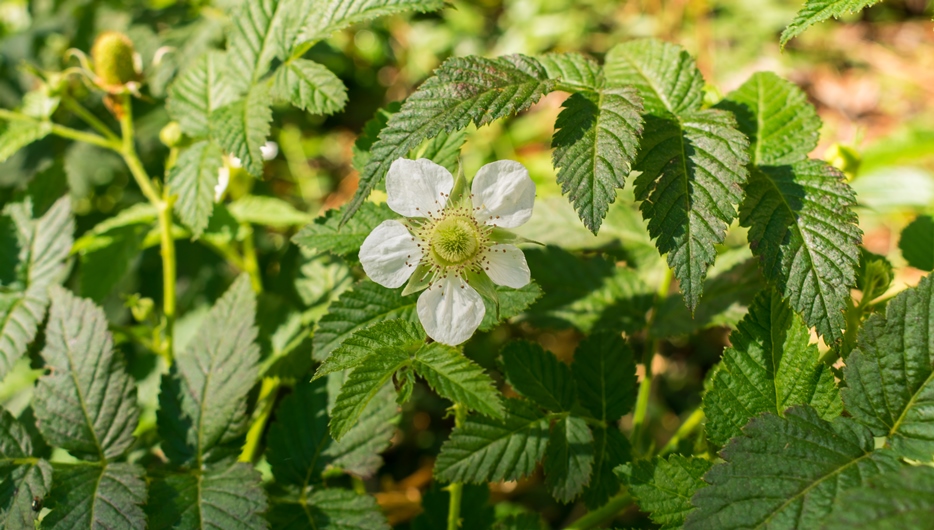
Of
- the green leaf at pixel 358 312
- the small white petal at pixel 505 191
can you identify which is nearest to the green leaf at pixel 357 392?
the green leaf at pixel 358 312

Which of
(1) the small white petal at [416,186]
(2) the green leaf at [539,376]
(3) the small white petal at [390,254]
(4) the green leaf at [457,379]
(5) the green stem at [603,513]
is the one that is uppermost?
(1) the small white petal at [416,186]

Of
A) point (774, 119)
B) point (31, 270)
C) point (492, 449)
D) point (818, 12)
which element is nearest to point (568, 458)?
point (492, 449)

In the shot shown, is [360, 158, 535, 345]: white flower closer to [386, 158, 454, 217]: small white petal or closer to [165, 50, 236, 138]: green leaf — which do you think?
[386, 158, 454, 217]: small white petal

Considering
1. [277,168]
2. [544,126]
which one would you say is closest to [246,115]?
[277,168]

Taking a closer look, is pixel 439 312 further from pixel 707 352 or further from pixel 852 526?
pixel 707 352

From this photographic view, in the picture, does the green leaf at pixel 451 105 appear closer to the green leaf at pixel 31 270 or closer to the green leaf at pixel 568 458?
the green leaf at pixel 568 458

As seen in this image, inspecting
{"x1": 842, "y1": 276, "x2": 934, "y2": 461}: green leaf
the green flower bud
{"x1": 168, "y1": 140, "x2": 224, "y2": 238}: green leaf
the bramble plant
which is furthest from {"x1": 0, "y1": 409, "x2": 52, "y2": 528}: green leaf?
{"x1": 842, "y1": 276, "x2": 934, "y2": 461}: green leaf
